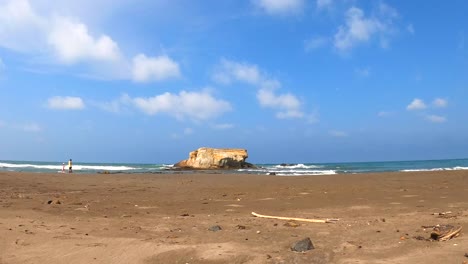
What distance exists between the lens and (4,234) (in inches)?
268

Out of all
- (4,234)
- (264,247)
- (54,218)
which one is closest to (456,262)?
(264,247)

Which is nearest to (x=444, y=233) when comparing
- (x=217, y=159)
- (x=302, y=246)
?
(x=302, y=246)

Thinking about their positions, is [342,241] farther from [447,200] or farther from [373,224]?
[447,200]

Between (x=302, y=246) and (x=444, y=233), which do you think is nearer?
(x=302, y=246)

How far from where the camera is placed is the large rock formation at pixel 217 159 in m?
48.8

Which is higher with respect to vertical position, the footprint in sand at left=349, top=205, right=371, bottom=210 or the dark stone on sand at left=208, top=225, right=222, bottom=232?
the footprint in sand at left=349, top=205, right=371, bottom=210

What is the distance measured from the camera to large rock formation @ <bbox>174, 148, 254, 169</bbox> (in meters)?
48.8

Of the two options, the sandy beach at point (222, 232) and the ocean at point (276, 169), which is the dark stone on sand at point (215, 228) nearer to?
the sandy beach at point (222, 232)

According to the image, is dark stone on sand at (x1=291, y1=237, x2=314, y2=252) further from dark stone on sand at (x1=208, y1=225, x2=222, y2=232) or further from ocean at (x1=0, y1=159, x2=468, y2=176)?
ocean at (x1=0, y1=159, x2=468, y2=176)

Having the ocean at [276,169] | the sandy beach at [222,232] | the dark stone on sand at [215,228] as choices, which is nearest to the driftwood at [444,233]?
the sandy beach at [222,232]

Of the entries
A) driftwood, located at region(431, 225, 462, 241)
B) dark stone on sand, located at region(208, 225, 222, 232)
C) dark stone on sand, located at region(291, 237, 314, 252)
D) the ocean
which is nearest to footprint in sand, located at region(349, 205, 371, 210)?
driftwood, located at region(431, 225, 462, 241)

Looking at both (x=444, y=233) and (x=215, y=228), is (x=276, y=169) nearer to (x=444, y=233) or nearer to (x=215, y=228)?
(x=215, y=228)

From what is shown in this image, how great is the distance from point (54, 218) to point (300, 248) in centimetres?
556

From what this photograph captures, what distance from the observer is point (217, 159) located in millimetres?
48812
